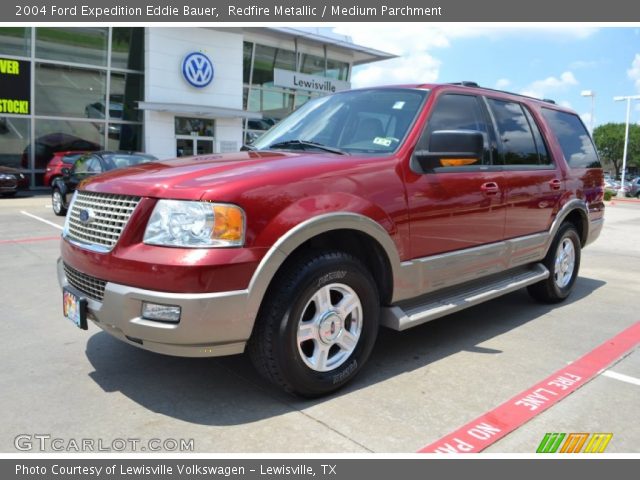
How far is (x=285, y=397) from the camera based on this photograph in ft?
10.5

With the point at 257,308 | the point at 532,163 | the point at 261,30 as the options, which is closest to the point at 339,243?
the point at 257,308

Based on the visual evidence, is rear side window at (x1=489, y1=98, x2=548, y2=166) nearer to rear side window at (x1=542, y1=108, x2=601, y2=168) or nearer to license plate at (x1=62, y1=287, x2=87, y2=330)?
rear side window at (x1=542, y1=108, x2=601, y2=168)

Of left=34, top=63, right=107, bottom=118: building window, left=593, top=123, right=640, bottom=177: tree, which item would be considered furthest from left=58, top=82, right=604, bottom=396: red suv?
left=593, top=123, right=640, bottom=177: tree

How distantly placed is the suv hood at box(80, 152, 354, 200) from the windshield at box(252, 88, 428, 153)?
0.35 meters

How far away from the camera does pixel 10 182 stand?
54.7ft

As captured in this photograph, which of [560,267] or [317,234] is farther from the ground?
[317,234]

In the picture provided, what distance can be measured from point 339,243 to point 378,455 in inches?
52.4

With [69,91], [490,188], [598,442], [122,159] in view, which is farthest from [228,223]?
[69,91]

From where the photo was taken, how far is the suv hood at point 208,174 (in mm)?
2771

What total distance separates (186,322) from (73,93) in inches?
834

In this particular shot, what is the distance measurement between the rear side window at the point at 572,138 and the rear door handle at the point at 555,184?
408mm

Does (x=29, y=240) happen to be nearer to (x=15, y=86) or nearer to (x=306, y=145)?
(x=306, y=145)

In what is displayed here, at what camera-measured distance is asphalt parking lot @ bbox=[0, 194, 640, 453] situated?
9.13ft

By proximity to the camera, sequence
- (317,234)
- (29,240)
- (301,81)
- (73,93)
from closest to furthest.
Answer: (317,234), (29,240), (73,93), (301,81)
